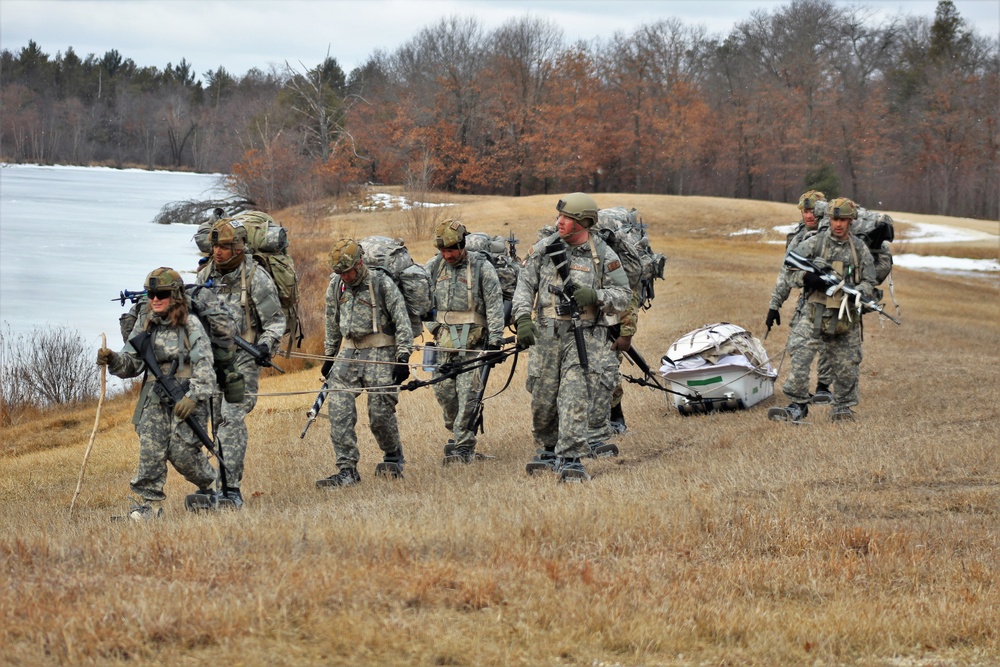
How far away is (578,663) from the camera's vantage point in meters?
5.44

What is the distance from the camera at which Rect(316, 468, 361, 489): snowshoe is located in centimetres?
1064

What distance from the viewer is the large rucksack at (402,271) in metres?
10.9

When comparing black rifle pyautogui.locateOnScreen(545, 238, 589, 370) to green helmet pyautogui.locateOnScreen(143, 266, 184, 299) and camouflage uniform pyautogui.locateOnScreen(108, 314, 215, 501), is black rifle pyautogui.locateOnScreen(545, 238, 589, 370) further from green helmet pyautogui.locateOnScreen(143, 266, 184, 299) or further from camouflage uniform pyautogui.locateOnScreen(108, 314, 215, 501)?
green helmet pyautogui.locateOnScreen(143, 266, 184, 299)

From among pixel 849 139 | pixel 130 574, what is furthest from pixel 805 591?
pixel 849 139

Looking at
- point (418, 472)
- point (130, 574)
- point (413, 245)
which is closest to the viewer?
point (130, 574)

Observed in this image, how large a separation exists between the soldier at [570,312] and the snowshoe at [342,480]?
78.0 inches

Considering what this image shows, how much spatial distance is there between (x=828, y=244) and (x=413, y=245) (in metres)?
31.5

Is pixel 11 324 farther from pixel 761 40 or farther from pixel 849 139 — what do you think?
pixel 761 40

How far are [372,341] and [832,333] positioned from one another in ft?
17.3

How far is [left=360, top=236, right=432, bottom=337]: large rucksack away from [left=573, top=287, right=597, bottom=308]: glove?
191cm

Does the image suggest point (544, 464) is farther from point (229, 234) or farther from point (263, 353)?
point (229, 234)

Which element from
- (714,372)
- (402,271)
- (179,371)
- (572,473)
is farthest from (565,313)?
(714,372)

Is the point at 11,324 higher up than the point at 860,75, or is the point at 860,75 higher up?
the point at 860,75

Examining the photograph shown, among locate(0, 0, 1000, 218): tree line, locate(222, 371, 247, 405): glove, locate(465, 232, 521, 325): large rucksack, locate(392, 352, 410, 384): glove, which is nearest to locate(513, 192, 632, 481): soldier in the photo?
locate(392, 352, 410, 384): glove
